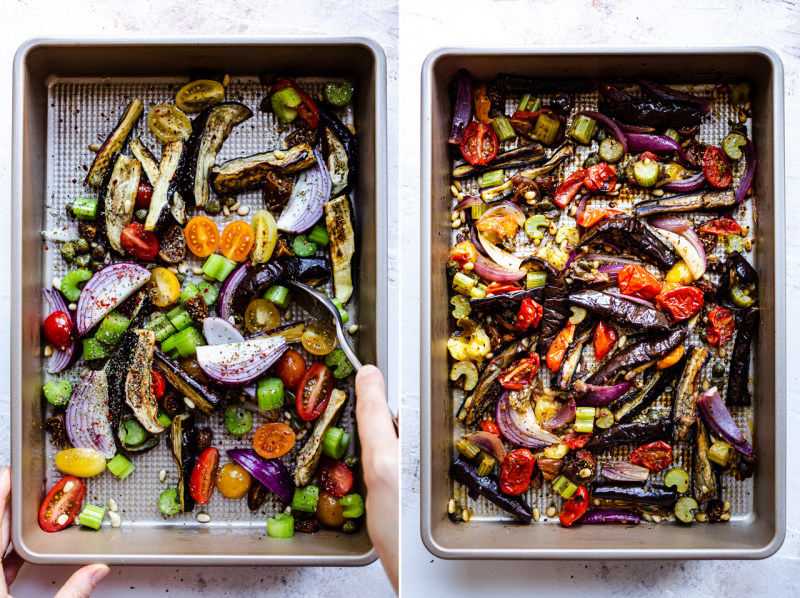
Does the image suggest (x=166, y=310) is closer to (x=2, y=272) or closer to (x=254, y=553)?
(x=2, y=272)

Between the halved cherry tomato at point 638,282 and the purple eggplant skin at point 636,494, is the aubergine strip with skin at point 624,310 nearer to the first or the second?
the halved cherry tomato at point 638,282

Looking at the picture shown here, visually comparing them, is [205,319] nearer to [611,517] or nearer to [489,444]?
[489,444]

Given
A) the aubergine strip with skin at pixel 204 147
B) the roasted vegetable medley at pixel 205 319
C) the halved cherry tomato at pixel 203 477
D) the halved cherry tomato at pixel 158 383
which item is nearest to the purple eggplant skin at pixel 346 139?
the roasted vegetable medley at pixel 205 319

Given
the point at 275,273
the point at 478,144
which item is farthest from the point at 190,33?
the point at 478,144

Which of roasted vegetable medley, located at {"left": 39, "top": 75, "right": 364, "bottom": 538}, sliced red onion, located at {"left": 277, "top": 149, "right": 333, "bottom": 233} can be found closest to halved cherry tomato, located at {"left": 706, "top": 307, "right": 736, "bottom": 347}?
roasted vegetable medley, located at {"left": 39, "top": 75, "right": 364, "bottom": 538}

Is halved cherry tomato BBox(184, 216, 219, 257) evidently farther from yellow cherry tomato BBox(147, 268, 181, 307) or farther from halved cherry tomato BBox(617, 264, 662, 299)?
halved cherry tomato BBox(617, 264, 662, 299)

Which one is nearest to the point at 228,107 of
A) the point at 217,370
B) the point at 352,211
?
the point at 352,211
